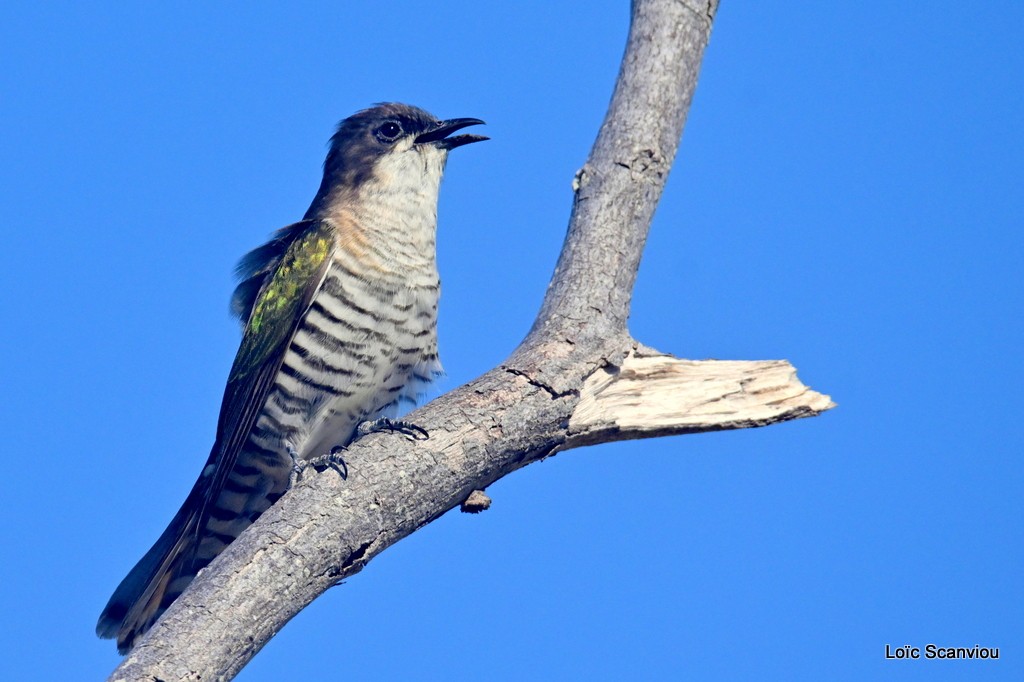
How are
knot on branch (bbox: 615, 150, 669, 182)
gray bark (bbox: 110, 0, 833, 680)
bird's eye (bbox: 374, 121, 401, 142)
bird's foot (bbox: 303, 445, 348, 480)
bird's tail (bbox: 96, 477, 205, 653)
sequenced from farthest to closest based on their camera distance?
bird's eye (bbox: 374, 121, 401, 142), bird's tail (bbox: 96, 477, 205, 653), knot on branch (bbox: 615, 150, 669, 182), bird's foot (bbox: 303, 445, 348, 480), gray bark (bbox: 110, 0, 833, 680)

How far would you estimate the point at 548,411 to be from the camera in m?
4.58

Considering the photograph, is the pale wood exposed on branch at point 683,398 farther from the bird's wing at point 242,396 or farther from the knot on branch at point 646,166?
the bird's wing at point 242,396

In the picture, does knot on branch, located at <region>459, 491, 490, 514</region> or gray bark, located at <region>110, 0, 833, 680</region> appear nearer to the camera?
gray bark, located at <region>110, 0, 833, 680</region>

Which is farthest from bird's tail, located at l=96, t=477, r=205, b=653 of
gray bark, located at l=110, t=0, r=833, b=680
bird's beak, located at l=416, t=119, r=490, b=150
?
bird's beak, located at l=416, t=119, r=490, b=150

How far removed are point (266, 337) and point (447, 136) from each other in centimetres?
176

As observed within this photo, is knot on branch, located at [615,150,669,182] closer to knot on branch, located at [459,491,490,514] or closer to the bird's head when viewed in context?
the bird's head

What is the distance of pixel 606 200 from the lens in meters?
5.13

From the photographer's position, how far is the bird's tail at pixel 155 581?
17.5 ft

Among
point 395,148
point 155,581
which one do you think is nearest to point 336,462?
point 155,581

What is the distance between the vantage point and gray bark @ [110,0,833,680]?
3900 millimetres

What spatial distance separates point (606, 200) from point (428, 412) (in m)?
1.43

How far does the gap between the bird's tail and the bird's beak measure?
2.52 meters

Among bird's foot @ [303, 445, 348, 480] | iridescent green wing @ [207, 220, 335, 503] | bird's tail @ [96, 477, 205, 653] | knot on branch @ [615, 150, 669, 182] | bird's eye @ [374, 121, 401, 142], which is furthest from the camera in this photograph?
bird's eye @ [374, 121, 401, 142]

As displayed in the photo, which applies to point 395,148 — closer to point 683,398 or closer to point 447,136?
point 447,136
